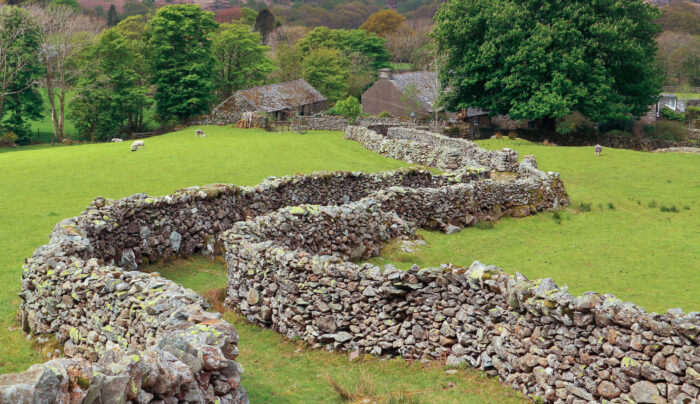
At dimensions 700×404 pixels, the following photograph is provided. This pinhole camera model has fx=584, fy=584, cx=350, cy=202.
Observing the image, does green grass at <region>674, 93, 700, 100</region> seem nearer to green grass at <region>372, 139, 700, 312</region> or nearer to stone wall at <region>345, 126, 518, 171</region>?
stone wall at <region>345, 126, 518, 171</region>

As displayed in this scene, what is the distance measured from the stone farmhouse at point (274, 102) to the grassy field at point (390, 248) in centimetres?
2839

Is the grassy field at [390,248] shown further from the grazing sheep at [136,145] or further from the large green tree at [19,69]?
the large green tree at [19,69]

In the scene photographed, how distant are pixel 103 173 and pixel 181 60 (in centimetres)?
4369

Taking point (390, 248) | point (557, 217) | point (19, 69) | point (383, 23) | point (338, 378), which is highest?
point (383, 23)

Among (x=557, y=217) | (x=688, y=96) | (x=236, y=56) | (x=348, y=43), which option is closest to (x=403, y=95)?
(x=236, y=56)

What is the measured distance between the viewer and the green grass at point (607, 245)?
15.4 metres

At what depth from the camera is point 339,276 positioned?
11.6 meters

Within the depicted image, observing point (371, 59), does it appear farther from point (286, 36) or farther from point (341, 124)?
point (341, 124)

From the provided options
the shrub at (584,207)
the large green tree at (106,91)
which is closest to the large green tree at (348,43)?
the large green tree at (106,91)

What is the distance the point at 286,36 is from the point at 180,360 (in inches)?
6000

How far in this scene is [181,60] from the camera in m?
68.8

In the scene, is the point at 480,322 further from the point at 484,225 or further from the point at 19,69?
the point at 19,69

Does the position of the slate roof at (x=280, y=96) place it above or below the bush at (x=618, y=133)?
above

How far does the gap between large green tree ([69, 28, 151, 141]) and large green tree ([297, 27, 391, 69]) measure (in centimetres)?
4973
